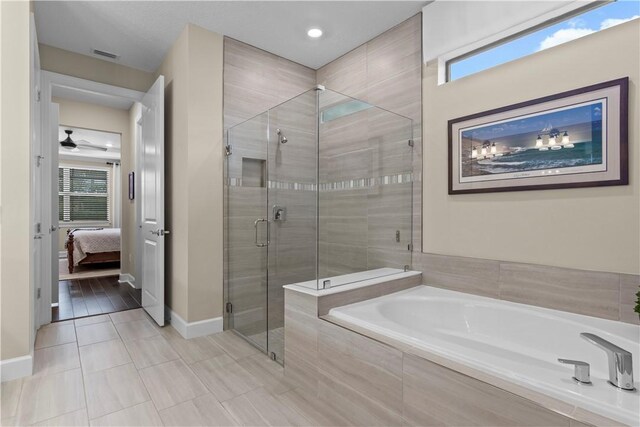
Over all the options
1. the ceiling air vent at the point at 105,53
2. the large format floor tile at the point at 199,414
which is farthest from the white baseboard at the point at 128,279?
the large format floor tile at the point at 199,414

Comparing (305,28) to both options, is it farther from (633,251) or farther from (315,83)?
(633,251)

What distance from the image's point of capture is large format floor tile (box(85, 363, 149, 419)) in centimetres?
182

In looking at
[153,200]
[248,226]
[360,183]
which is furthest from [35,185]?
[360,183]

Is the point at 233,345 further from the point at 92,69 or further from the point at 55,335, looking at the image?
the point at 92,69

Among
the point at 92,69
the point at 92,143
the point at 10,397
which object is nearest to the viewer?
the point at 10,397

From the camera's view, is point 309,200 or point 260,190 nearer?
point 309,200

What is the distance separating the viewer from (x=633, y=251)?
1681 mm

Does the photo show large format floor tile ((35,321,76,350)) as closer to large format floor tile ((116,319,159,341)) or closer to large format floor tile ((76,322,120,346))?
large format floor tile ((76,322,120,346))

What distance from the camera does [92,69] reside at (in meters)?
3.43

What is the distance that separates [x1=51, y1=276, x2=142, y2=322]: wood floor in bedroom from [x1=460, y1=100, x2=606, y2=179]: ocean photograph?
12.5ft

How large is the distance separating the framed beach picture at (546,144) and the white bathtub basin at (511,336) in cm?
78

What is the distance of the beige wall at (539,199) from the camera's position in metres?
1.70

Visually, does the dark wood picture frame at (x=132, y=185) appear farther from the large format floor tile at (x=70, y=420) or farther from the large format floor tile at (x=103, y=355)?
the large format floor tile at (x=70, y=420)

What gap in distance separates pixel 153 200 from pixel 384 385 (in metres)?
2.81
